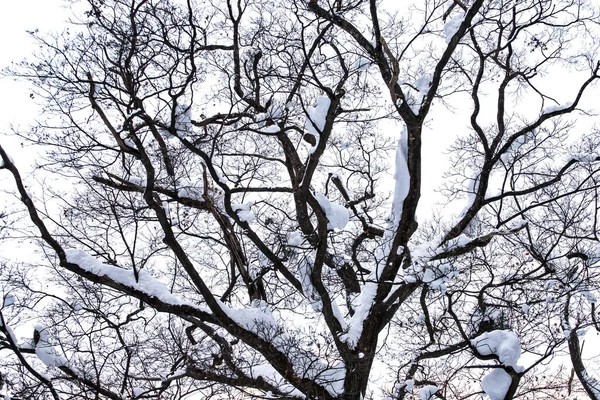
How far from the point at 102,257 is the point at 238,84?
12.9 ft

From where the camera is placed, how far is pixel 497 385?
21.9 feet

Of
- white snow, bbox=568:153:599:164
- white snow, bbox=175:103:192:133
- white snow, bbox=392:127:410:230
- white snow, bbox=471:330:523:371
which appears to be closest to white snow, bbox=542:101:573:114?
white snow, bbox=568:153:599:164

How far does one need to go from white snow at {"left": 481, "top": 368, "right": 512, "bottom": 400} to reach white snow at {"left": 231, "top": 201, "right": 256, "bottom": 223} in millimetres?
4018

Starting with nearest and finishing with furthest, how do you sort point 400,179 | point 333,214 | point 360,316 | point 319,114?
point 319,114, point 333,214, point 360,316, point 400,179

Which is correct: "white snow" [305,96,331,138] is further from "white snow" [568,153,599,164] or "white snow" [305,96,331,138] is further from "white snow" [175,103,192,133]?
"white snow" [568,153,599,164]

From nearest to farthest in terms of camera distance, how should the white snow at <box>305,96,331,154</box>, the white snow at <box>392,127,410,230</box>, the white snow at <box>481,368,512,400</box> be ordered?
the white snow at <box>481,368,512,400</box>
the white snow at <box>305,96,331,154</box>
the white snow at <box>392,127,410,230</box>

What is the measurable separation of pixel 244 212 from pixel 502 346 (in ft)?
13.4

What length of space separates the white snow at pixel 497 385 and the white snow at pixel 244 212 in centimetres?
402

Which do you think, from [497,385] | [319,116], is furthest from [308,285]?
[497,385]

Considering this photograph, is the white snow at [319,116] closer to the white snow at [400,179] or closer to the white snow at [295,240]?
the white snow at [295,240]

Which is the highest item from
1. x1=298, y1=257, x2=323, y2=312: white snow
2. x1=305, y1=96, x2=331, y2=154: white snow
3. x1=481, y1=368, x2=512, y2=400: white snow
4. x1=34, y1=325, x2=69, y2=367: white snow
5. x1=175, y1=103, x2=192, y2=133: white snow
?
x1=175, y1=103, x2=192, y2=133: white snow

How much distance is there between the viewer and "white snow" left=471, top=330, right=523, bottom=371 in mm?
6492

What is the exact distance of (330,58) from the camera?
8297 mm

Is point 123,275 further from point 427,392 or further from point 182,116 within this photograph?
point 427,392
